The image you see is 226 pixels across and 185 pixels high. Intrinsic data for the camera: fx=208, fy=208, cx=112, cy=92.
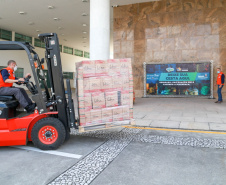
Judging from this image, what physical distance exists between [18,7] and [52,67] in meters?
14.5

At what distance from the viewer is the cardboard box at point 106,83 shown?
14.6 feet

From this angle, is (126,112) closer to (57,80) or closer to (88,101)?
(88,101)

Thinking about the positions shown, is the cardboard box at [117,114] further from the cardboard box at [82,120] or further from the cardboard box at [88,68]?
the cardboard box at [88,68]

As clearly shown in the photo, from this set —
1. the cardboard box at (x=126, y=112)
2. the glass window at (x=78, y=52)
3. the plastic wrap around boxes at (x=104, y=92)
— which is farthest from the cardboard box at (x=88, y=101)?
the glass window at (x=78, y=52)

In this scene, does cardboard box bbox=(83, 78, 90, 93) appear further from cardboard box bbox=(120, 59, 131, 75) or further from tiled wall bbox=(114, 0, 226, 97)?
tiled wall bbox=(114, 0, 226, 97)

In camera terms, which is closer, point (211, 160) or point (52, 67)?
point (211, 160)

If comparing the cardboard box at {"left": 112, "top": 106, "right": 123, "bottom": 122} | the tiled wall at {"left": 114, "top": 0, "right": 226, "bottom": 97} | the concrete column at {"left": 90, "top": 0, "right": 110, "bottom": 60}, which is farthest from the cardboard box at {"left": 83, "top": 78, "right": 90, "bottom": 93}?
the tiled wall at {"left": 114, "top": 0, "right": 226, "bottom": 97}

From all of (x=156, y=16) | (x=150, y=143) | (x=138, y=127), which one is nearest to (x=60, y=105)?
(x=150, y=143)

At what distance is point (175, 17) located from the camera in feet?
47.9

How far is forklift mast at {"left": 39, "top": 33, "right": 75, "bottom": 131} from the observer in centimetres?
432

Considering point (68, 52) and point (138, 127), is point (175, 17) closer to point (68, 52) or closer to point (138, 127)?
point (138, 127)

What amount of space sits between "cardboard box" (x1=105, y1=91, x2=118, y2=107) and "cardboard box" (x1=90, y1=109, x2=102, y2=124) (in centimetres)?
26

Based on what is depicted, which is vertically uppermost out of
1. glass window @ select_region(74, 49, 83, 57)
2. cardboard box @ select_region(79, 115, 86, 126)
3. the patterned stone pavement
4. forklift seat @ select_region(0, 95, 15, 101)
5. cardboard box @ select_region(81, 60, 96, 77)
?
glass window @ select_region(74, 49, 83, 57)

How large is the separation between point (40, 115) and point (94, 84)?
1.28 m
